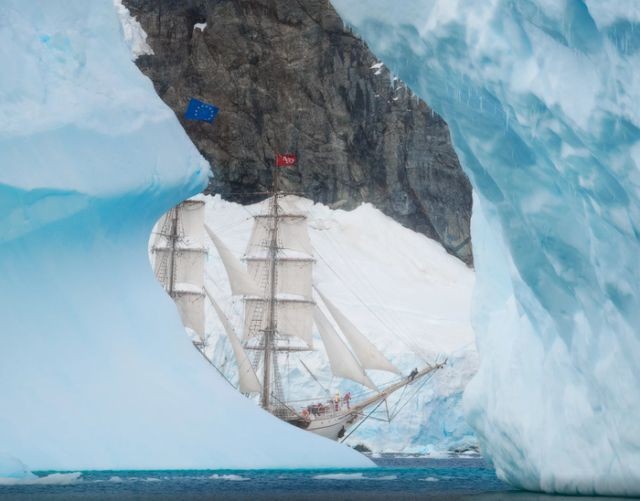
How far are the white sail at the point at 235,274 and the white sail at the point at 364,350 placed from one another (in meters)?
4.52

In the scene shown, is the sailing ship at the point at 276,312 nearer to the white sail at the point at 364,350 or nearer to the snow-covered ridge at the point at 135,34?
the white sail at the point at 364,350

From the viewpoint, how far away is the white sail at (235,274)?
4934 centimetres

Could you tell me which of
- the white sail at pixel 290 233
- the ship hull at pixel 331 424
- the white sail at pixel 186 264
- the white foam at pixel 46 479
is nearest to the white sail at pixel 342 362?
the ship hull at pixel 331 424

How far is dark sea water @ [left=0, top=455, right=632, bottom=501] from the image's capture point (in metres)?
16.8

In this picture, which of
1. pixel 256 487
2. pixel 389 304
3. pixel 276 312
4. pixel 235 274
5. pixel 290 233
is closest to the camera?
pixel 256 487

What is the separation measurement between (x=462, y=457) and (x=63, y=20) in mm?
28395

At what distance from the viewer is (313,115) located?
61.7m

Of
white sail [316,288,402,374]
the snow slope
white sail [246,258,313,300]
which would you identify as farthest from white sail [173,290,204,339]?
white sail [316,288,402,374]

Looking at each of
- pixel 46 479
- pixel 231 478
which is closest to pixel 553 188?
pixel 46 479

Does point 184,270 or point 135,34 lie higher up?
point 135,34

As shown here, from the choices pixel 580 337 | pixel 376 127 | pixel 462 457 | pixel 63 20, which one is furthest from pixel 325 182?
pixel 580 337

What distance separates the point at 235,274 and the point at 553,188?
37.4m

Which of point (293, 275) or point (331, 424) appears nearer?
point (331, 424)

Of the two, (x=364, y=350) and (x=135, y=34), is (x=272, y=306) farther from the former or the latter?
(x=135, y=34)
